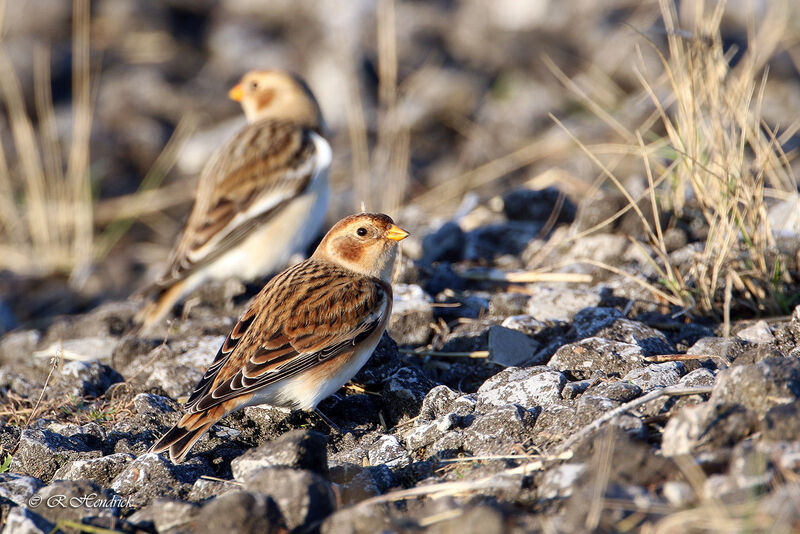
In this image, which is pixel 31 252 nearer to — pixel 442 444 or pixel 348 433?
pixel 348 433

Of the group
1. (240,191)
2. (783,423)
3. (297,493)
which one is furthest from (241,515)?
(240,191)

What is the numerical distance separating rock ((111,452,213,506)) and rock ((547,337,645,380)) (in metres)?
1.60

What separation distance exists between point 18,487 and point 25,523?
470mm

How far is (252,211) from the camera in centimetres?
610

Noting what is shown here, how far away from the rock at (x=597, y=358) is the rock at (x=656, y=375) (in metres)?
0.13

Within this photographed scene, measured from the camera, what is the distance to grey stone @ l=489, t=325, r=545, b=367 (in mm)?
4281

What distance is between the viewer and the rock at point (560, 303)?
468cm

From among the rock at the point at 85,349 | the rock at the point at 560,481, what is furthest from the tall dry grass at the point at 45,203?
the rock at the point at 560,481

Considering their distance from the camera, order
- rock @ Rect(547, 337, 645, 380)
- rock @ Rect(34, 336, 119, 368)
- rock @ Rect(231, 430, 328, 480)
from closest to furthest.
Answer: rock @ Rect(231, 430, 328, 480)
rock @ Rect(547, 337, 645, 380)
rock @ Rect(34, 336, 119, 368)

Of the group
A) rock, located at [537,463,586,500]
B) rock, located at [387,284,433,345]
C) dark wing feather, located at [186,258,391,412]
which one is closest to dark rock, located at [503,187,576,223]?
rock, located at [387,284,433,345]

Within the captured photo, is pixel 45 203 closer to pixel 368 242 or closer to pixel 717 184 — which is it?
pixel 368 242

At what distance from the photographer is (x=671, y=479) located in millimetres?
2744

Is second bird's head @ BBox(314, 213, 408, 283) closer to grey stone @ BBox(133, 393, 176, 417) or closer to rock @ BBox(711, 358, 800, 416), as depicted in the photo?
grey stone @ BBox(133, 393, 176, 417)

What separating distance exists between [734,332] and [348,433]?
1.84 metres
